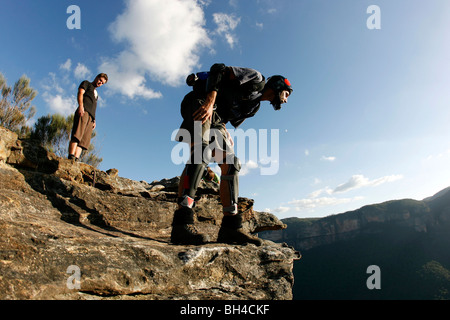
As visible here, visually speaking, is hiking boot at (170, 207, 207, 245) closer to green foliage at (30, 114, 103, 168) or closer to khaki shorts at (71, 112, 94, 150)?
khaki shorts at (71, 112, 94, 150)

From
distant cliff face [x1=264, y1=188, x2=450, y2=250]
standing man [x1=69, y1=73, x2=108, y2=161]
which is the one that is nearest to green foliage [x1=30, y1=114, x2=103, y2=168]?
standing man [x1=69, y1=73, x2=108, y2=161]

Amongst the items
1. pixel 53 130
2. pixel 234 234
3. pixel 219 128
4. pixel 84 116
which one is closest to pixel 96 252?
pixel 234 234

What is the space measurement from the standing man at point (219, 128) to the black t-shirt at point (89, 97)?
11.7 ft

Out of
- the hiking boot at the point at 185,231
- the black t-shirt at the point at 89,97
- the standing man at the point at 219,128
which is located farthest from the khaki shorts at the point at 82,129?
the hiking boot at the point at 185,231

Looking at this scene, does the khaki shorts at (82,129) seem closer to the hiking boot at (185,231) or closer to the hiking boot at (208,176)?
the hiking boot at (208,176)

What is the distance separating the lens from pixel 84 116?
5.94 meters

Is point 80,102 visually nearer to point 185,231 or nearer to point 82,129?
point 82,129

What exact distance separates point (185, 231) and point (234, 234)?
0.75 metres

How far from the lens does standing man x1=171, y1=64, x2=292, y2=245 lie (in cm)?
328

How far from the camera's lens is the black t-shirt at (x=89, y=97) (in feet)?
20.1
